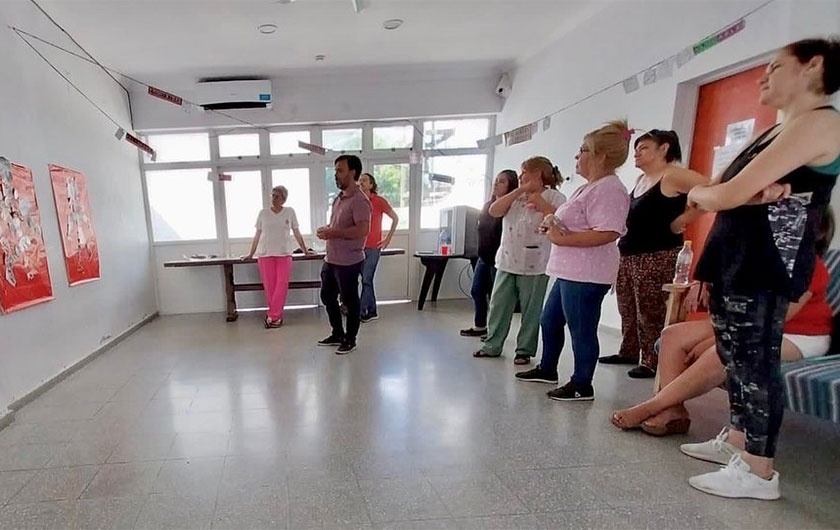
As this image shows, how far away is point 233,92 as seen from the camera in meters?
4.55

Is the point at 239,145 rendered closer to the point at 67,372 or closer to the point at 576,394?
the point at 67,372

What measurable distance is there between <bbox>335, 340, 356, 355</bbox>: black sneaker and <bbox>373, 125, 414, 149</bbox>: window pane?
286 cm

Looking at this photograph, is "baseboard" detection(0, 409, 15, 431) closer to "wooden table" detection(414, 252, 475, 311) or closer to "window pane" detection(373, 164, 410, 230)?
"wooden table" detection(414, 252, 475, 311)

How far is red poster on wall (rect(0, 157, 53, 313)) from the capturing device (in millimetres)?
2453

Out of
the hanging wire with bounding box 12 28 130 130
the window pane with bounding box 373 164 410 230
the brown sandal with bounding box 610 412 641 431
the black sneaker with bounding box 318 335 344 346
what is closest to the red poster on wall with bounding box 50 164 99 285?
the hanging wire with bounding box 12 28 130 130

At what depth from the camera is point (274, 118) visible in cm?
488

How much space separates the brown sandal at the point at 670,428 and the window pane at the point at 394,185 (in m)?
3.90

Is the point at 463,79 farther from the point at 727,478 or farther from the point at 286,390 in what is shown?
the point at 727,478

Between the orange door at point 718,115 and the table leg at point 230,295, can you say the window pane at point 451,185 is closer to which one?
the table leg at point 230,295

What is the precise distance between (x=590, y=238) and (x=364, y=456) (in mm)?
1506

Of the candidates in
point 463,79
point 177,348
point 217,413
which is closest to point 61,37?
point 177,348

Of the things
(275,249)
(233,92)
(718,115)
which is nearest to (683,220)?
(718,115)

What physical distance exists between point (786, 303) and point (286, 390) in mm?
2495

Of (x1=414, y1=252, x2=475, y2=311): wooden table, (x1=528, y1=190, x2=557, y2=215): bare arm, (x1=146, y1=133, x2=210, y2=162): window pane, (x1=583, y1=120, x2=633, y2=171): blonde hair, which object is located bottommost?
(x1=414, y1=252, x2=475, y2=311): wooden table
